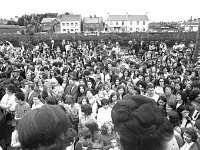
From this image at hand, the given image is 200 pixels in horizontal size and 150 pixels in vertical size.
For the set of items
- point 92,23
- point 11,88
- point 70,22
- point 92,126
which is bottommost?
point 92,126

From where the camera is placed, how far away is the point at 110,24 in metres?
80.9

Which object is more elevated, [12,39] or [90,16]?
[90,16]

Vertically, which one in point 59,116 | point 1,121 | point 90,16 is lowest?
point 1,121

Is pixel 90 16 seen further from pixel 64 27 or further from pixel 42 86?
pixel 42 86

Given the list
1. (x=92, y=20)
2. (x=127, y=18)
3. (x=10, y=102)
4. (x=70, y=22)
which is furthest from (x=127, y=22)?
(x=10, y=102)

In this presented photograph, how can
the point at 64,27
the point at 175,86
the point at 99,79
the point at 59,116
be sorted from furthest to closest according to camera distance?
1. the point at 64,27
2. the point at 99,79
3. the point at 175,86
4. the point at 59,116

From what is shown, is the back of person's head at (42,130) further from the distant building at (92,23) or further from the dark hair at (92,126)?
the distant building at (92,23)

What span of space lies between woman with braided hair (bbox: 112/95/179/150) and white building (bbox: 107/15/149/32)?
79.9 m

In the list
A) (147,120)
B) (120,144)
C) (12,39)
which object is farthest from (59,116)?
(12,39)

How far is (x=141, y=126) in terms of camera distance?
1.25 metres

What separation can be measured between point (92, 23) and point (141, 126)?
A: 80.5 metres

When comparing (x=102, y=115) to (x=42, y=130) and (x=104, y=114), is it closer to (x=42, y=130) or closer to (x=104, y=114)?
(x=104, y=114)

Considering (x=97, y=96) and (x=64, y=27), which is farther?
(x=64, y=27)

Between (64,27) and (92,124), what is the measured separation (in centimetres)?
7669
